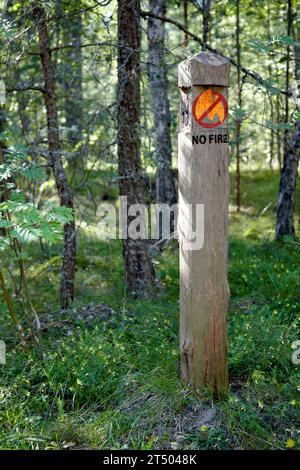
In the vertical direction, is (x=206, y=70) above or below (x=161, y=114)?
below

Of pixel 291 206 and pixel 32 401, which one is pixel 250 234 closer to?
pixel 291 206

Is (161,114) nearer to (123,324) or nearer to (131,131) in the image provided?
(131,131)

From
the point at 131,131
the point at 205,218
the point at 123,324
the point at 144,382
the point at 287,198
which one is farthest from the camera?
the point at 287,198

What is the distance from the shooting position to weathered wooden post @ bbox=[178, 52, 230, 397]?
3043mm

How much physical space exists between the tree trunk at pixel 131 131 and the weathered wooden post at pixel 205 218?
1.89 meters

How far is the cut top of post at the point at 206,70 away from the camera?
3.00m

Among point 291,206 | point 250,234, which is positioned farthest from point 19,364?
point 250,234

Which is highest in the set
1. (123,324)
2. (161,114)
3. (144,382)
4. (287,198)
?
(161,114)

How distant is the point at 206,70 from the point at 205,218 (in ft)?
3.12

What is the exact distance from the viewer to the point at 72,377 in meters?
3.72

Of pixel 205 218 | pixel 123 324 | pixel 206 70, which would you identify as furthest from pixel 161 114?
pixel 205 218

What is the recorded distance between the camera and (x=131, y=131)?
513cm
